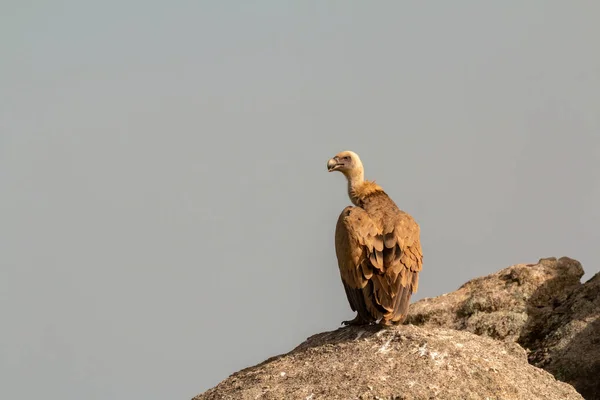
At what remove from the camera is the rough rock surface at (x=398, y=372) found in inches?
542

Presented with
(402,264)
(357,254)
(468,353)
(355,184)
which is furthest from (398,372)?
(355,184)

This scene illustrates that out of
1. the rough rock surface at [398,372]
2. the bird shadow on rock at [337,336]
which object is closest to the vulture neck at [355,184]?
the bird shadow on rock at [337,336]

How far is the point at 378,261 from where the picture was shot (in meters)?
16.2

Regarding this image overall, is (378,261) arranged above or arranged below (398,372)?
above

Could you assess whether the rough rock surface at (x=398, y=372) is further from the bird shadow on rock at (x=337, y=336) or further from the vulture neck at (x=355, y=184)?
the vulture neck at (x=355, y=184)

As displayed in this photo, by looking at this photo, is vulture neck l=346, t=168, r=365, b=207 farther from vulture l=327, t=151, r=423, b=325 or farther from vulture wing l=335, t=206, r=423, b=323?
vulture wing l=335, t=206, r=423, b=323

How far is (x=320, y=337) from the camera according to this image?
16.4 meters

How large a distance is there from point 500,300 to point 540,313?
0.75m

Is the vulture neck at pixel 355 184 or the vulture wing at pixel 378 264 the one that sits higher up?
the vulture neck at pixel 355 184

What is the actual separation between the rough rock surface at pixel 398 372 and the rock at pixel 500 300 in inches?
116

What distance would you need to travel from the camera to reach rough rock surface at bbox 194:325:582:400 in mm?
13758

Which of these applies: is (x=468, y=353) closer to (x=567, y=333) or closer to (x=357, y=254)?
(x=357, y=254)

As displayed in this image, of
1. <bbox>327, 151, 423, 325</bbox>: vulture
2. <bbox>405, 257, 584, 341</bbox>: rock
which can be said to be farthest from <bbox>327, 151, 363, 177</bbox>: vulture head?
<bbox>405, 257, 584, 341</bbox>: rock

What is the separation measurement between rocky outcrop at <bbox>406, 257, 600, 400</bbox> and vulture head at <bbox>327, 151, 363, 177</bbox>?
2.74 metres
